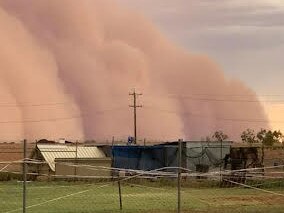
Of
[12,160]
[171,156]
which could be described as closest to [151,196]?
[171,156]

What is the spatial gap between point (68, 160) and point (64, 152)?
5793mm

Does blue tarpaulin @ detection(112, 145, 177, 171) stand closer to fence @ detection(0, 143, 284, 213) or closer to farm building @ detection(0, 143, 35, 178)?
fence @ detection(0, 143, 284, 213)

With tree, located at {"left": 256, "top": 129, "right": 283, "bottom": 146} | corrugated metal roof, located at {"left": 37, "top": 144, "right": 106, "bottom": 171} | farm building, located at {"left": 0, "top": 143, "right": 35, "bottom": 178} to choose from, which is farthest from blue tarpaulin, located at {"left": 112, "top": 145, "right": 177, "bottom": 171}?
tree, located at {"left": 256, "top": 129, "right": 283, "bottom": 146}

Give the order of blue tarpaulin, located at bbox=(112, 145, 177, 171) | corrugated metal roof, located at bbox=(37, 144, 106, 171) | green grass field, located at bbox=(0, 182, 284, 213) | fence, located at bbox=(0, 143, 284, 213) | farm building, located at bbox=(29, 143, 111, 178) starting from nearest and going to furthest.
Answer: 1. fence, located at bbox=(0, 143, 284, 213)
2. green grass field, located at bbox=(0, 182, 284, 213)
3. farm building, located at bbox=(29, 143, 111, 178)
4. blue tarpaulin, located at bbox=(112, 145, 177, 171)
5. corrugated metal roof, located at bbox=(37, 144, 106, 171)

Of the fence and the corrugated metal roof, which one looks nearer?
the fence

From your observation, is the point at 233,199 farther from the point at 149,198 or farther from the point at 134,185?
the point at 134,185

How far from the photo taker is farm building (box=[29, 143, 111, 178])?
40688 millimetres

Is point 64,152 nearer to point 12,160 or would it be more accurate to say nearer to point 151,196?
point 151,196

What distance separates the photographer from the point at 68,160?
138 feet

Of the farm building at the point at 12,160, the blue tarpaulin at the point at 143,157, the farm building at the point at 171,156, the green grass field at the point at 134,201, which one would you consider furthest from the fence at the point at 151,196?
the blue tarpaulin at the point at 143,157

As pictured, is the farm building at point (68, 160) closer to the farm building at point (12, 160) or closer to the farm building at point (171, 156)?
the farm building at point (171, 156)

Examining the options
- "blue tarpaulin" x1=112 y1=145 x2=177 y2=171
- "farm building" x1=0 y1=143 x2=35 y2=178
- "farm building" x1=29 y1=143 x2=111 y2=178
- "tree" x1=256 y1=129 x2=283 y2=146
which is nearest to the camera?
"farm building" x1=0 y1=143 x2=35 y2=178

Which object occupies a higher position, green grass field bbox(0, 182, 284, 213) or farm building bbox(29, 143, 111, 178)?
farm building bbox(29, 143, 111, 178)

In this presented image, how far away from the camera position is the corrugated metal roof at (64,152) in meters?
46.0
